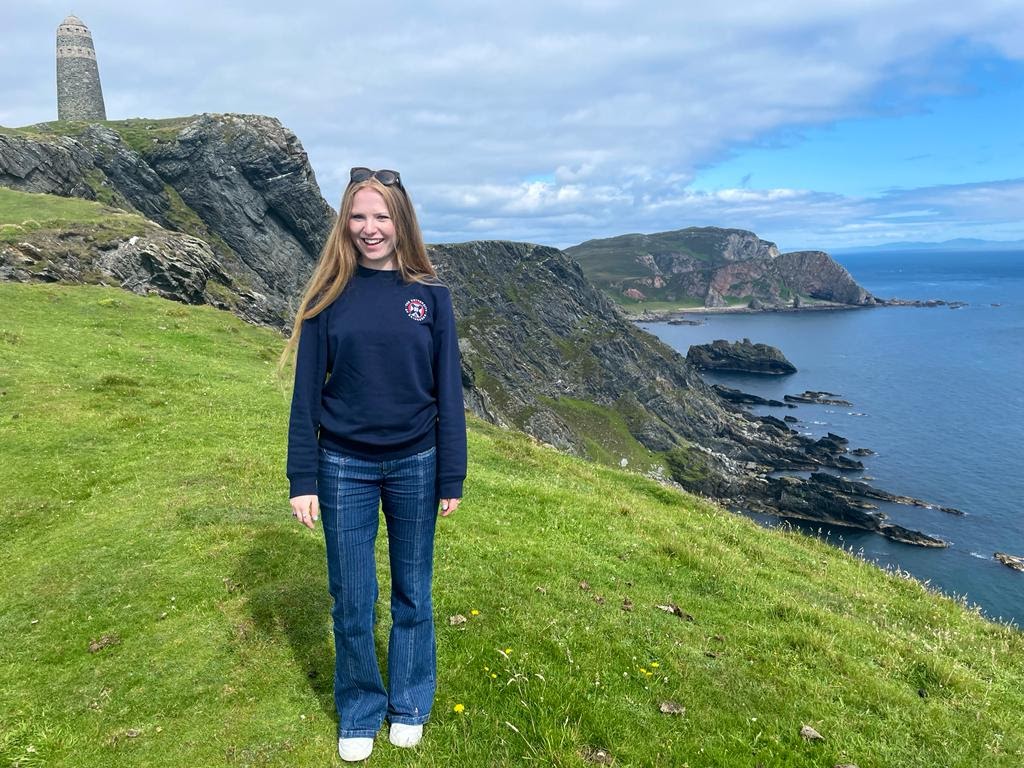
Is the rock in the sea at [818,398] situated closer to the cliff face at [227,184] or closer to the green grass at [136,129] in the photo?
the cliff face at [227,184]

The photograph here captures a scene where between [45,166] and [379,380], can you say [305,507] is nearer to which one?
[379,380]

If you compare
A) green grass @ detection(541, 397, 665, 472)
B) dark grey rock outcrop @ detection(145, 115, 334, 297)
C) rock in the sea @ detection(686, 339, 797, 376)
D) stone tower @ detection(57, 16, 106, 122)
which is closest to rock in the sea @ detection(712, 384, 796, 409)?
rock in the sea @ detection(686, 339, 797, 376)

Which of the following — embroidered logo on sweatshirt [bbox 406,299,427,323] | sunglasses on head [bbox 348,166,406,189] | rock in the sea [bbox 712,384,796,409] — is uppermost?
sunglasses on head [bbox 348,166,406,189]

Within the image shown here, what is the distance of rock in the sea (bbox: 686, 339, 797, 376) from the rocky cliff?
32.7 m

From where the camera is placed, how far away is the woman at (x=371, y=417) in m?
5.83

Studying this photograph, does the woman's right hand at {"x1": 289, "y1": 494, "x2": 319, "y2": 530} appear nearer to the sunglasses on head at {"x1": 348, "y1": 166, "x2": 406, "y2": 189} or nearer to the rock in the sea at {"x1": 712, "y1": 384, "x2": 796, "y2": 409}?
the sunglasses on head at {"x1": 348, "y1": 166, "x2": 406, "y2": 189}

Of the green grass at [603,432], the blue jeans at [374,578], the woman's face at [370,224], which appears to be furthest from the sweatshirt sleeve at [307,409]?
the green grass at [603,432]

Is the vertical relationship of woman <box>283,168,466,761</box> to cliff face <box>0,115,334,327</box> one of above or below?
below

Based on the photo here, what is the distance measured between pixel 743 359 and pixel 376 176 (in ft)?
639

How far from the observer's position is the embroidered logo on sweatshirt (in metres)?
5.94

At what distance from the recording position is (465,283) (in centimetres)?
16850

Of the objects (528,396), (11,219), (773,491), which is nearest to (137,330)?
(11,219)

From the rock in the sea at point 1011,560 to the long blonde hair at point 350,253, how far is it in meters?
79.2

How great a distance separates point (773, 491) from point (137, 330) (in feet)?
288
